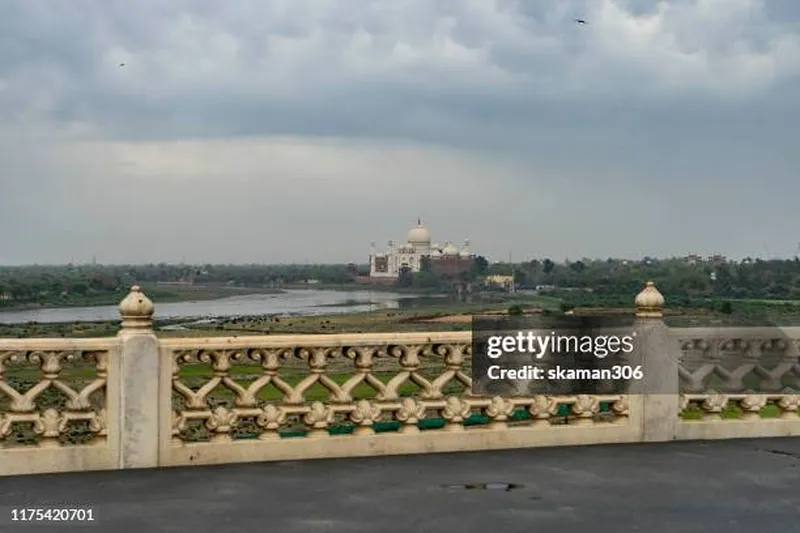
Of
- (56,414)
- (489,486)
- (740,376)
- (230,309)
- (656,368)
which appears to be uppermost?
(656,368)

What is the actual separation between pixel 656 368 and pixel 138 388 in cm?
478

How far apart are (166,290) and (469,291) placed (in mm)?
38082

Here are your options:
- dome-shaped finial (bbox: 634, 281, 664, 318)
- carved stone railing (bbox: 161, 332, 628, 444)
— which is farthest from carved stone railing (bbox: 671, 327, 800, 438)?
carved stone railing (bbox: 161, 332, 628, 444)

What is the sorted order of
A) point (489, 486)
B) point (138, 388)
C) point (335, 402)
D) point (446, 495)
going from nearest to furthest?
point (446, 495) < point (489, 486) < point (138, 388) < point (335, 402)

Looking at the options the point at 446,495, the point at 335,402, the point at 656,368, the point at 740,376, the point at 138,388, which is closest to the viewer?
the point at 446,495

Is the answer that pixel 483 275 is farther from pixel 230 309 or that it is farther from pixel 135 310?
pixel 135 310

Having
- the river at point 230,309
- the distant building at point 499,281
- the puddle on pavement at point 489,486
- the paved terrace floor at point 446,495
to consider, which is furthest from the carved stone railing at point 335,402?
the distant building at point 499,281

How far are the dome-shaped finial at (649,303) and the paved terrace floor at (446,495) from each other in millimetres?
1463

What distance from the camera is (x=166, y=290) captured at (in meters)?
121

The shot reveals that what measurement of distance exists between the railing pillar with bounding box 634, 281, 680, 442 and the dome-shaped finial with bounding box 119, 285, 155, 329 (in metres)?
4.55

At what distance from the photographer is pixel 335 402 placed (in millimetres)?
8172

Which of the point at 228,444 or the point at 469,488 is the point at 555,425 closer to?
the point at 469,488

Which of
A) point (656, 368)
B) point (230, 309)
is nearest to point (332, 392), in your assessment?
point (656, 368)

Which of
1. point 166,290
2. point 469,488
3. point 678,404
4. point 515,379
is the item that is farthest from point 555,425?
point 166,290
